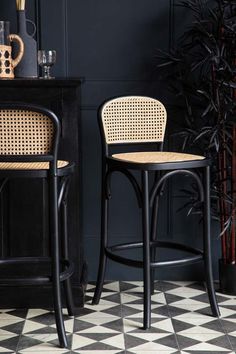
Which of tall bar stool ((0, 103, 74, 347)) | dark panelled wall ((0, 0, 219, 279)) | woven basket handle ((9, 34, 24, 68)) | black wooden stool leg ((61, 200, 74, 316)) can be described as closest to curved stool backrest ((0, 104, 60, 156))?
tall bar stool ((0, 103, 74, 347))

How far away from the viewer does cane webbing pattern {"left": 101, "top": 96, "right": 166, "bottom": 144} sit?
407cm

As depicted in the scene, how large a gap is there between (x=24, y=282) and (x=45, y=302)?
0.56 metres

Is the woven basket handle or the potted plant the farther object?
the woven basket handle

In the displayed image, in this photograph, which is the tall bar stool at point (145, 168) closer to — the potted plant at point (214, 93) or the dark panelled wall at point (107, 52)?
the potted plant at point (214, 93)

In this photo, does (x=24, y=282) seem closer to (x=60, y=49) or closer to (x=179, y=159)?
(x=179, y=159)

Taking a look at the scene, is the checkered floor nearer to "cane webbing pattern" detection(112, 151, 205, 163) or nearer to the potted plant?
the potted plant

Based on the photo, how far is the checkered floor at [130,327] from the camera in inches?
134

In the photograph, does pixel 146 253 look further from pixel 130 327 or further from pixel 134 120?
pixel 134 120

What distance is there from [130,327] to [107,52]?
168 centimetres

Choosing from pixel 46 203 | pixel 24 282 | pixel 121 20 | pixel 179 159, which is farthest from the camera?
pixel 121 20

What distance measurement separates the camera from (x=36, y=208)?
3.92m

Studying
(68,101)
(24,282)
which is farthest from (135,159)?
(24,282)

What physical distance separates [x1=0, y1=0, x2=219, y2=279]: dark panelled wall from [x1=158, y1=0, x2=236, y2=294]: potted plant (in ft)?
0.40

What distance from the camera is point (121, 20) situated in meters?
4.41
